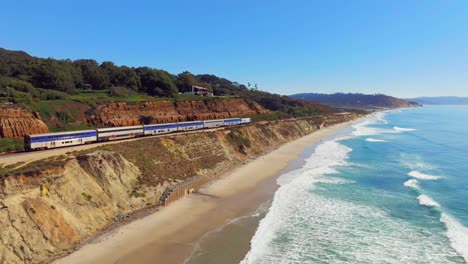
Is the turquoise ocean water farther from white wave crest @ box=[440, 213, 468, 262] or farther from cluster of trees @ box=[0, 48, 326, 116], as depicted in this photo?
cluster of trees @ box=[0, 48, 326, 116]

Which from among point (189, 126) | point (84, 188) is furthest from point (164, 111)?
point (84, 188)

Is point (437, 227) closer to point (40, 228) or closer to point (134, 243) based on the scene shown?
point (134, 243)

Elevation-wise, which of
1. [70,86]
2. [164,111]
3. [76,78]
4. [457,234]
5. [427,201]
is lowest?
[457,234]

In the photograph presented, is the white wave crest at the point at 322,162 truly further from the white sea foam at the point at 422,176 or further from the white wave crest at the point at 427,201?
the white wave crest at the point at 427,201

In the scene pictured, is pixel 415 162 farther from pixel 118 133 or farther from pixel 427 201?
pixel 118 133

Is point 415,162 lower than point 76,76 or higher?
lower

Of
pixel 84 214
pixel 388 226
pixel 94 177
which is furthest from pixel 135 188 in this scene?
pixel 388 226

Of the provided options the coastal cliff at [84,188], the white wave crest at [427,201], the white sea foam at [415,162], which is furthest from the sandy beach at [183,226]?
the white sea foam at [415,162]
